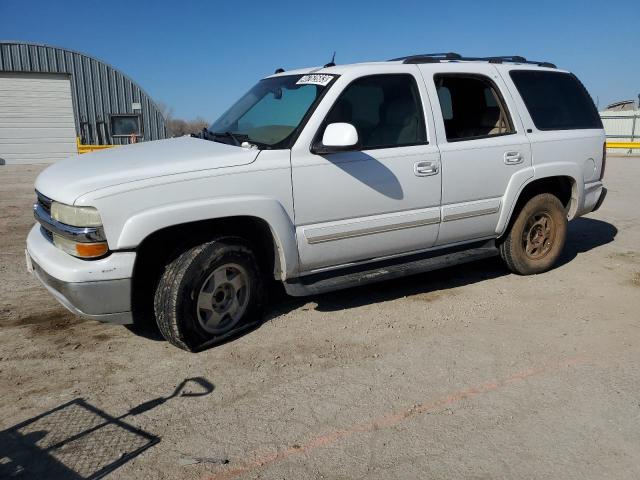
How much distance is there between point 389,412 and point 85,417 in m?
1.67

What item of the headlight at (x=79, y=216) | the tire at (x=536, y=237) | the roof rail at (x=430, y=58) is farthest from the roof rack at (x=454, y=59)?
the headlight at (x=79, y=216)

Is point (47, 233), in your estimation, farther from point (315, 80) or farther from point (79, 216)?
point (315, 80)

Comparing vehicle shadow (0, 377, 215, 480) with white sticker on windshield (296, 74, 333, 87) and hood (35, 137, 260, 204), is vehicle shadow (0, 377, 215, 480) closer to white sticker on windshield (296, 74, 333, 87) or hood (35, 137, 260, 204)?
hood (35, 137, 260, 204)

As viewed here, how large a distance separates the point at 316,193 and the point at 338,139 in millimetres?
423

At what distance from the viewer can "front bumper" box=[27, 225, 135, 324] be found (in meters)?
3.46

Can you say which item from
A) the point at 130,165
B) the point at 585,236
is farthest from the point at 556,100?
the point at 130,165

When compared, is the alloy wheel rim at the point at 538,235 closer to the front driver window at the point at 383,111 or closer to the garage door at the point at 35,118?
the front driver window at the point at 383,111

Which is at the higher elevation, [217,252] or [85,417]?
[217,252]

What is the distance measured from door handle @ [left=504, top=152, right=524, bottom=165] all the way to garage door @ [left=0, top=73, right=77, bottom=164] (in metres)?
23.7

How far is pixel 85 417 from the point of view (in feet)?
10.1

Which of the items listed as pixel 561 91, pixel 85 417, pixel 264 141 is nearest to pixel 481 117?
pixel 561 91

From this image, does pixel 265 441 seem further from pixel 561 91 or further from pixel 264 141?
pixel 561 91

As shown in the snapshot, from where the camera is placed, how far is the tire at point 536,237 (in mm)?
5426

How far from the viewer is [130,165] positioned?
145 inches
